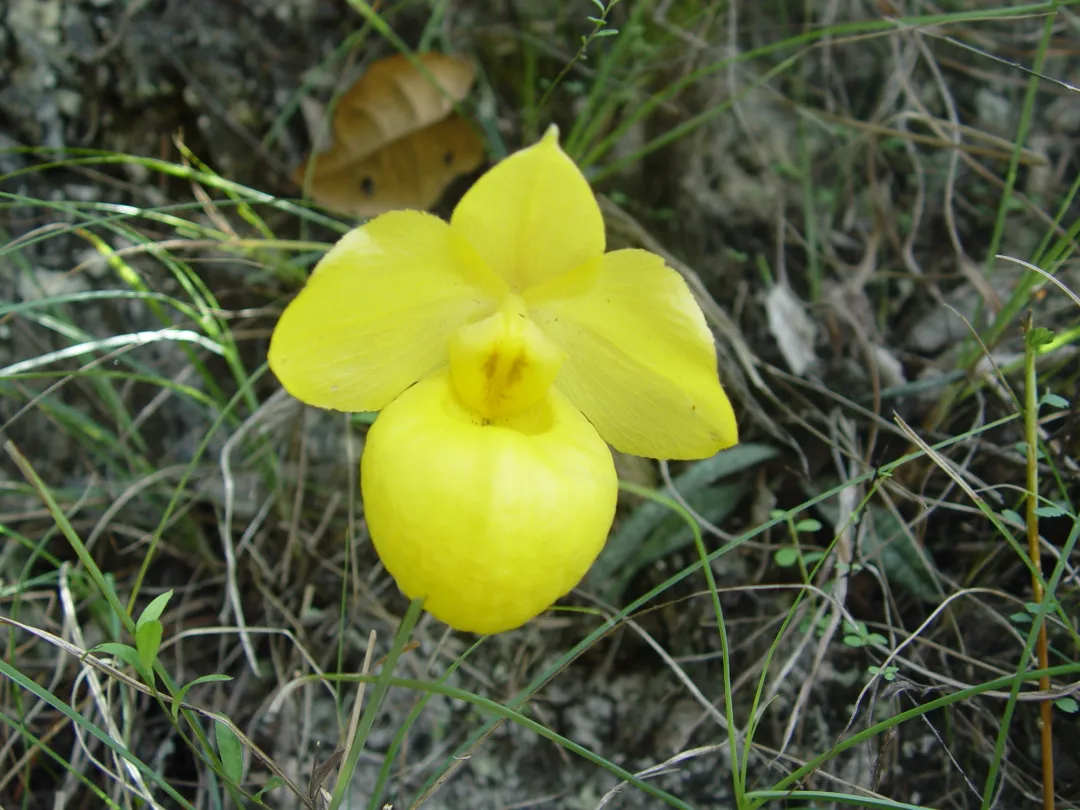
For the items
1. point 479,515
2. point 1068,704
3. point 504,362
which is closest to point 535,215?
point 504,362

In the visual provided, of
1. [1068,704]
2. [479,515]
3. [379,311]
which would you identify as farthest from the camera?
[379,311]

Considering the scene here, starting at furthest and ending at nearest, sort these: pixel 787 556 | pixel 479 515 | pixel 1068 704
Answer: pixel 787 556, pixel 1068 704, pixel 479 515

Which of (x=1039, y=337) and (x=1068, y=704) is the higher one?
(x=1039, y=337)

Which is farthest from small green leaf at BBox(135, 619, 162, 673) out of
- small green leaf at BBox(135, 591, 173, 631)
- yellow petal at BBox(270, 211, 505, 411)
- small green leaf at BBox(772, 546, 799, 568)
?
small green leaf at BBox(772, 546, 799, 568)

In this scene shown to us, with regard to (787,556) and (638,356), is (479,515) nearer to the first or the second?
(638,356)

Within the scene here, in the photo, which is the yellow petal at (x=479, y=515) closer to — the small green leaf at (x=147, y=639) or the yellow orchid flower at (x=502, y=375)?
the yellow orchid flower at (x=502, y=375)
